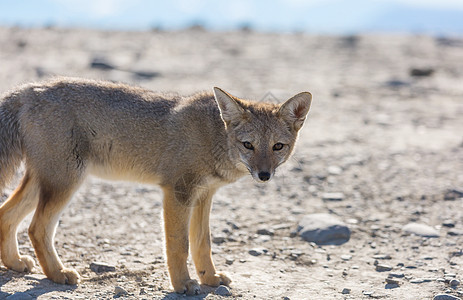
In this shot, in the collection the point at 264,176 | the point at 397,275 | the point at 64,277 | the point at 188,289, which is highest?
the point at 264,176

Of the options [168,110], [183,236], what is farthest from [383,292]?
[168,110]

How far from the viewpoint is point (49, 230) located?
16.9ft

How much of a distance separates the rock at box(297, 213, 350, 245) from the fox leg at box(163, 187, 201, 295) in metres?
1.86

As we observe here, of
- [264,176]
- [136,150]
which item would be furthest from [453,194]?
[136,150]

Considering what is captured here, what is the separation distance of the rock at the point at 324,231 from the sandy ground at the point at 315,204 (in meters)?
0.13

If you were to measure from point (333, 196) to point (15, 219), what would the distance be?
4249 millimetres

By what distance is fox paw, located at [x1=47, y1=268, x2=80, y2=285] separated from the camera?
5137 millimetres

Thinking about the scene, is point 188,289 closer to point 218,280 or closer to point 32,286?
point 218,280

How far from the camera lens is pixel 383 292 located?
5273 mm

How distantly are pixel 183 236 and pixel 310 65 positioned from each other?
586 inches

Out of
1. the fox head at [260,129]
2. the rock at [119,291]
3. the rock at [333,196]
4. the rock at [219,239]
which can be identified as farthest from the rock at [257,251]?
the rock at [333,196]

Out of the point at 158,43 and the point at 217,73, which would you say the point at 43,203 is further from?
the point at 158,43

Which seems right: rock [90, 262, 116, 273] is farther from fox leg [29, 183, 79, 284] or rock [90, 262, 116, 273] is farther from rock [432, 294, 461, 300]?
rock [432, 294, 461, 300]

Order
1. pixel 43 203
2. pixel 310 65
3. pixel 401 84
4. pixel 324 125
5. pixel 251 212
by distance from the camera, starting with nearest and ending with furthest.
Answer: pixel 43 203, pixel 251 212, pixel 324 125, pixel 401 84, pixel 310 65
